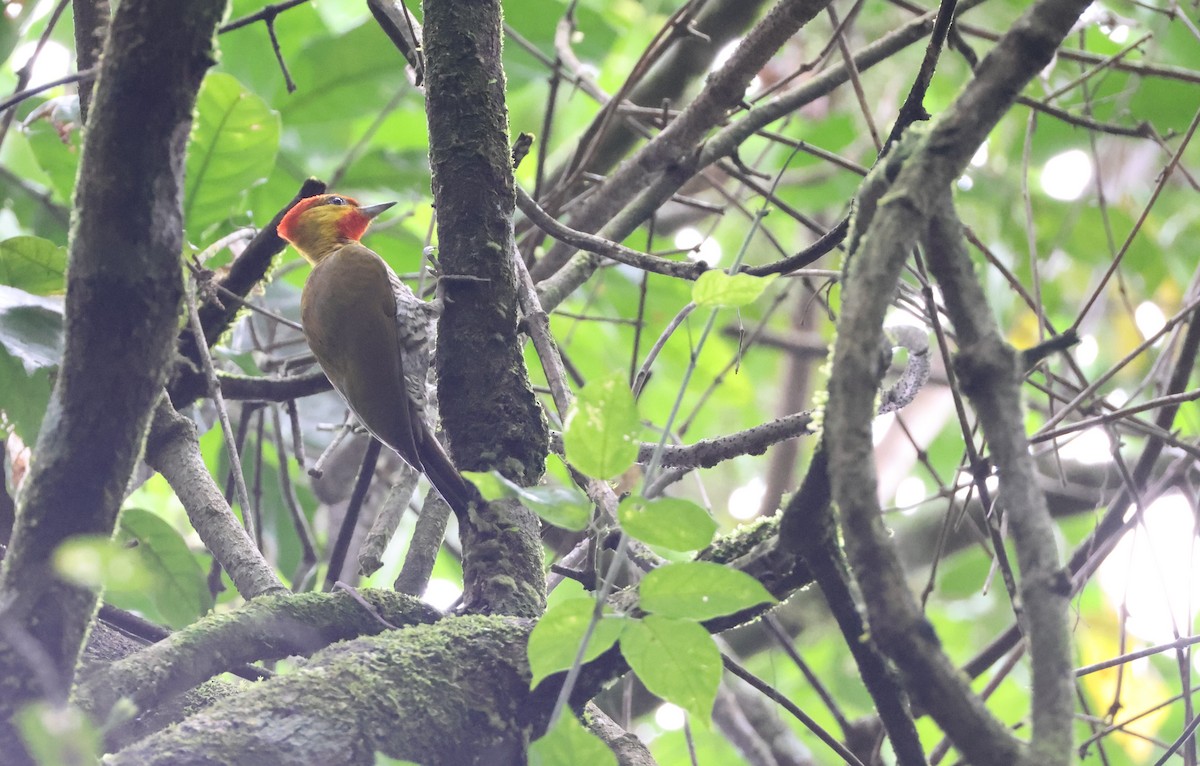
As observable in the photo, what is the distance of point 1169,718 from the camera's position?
374cm

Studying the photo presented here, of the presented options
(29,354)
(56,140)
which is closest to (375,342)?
(56,140)

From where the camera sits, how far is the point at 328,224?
4133 millimetres

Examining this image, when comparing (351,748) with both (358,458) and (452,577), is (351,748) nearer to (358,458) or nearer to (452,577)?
(358,458)

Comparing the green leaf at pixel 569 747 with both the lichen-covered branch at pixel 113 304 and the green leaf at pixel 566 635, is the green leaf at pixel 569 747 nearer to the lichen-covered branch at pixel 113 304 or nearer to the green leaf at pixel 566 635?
the green leaf at pixel 566 635

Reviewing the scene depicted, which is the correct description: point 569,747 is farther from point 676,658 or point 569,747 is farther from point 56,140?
point 56,140

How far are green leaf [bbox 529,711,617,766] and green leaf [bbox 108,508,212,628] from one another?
1767mm

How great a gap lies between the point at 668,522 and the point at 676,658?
178 millimetres

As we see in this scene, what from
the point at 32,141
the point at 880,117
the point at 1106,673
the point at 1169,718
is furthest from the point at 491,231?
the point at 880,117

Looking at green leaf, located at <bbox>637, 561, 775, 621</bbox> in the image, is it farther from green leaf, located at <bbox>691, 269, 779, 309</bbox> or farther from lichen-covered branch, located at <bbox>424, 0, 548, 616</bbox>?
lichen-covered branch, located at <bbox>424, 0, 548, 616</bbox>

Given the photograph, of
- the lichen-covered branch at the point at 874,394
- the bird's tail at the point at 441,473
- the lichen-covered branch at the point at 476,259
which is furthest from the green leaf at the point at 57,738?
the bird's tail at the point at 441,473

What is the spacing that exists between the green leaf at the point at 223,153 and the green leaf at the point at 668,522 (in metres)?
2.23

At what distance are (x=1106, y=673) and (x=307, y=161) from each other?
13.6ft

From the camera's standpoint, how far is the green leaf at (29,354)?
2014mm

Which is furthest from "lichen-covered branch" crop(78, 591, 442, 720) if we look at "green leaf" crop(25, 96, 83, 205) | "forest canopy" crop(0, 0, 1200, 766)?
"green leaf" crop(25, 96, 83, 205)
